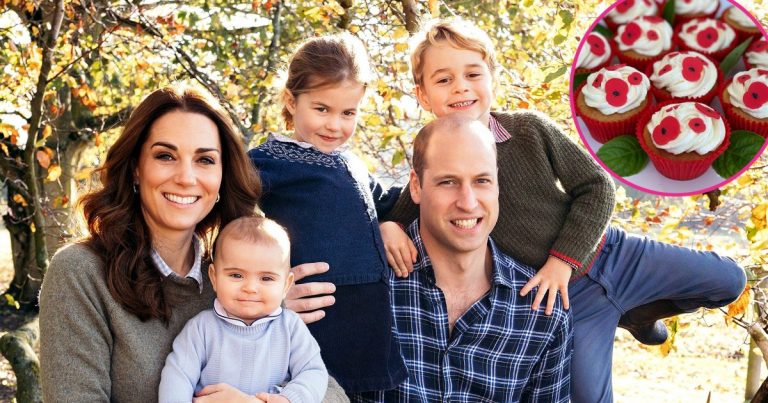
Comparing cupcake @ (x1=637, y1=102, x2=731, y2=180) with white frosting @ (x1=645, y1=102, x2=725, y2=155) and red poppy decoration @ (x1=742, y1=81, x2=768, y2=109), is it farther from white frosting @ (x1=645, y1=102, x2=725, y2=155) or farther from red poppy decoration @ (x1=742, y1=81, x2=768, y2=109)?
red poppy decoration @ (x1=742, y1=81, x2=768, y2=109)

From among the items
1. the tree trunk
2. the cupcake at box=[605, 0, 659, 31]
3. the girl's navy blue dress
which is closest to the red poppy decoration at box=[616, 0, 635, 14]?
the cupcake at box=[605, 0, 659, 31]

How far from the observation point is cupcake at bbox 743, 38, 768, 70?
2.56 meters

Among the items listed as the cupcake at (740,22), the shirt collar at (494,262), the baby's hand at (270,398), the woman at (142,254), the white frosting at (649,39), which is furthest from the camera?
the shirt collar at (494,262)

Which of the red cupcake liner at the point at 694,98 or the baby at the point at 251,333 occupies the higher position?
the red cupcake liner at the point at 694,98

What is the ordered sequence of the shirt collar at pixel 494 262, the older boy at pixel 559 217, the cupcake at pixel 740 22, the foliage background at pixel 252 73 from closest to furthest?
the cupcake at pixel 740 22
the shirt collar at pixel 494 262
the older boy at pixel 559 217
the foliage background at pixel 252 73

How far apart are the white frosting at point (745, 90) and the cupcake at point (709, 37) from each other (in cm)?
10

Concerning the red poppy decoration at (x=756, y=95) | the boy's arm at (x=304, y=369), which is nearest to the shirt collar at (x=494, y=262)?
the boy's arm at (x=304, y=369)

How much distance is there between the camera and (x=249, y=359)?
2.54m

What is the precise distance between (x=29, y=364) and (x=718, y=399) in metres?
7.27

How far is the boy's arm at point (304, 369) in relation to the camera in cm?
251

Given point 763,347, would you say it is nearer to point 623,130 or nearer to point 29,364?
point 623,130

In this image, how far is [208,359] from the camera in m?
2.51

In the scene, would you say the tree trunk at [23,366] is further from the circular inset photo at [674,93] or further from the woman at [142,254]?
the circular inset photo at [674,93]

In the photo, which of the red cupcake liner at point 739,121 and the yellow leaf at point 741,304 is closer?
the red cupcake liner at point 739,121
